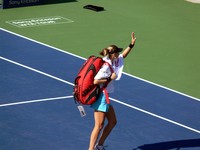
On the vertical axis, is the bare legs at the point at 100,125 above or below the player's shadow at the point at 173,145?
above

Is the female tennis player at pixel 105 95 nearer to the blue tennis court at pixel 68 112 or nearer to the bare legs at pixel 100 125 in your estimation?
the bare legs at pixel 100 125

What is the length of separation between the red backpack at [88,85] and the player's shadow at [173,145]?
2153 mm

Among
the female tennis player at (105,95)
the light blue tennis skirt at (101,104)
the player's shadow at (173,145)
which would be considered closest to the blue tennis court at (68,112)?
the player's shadow at (173,145)

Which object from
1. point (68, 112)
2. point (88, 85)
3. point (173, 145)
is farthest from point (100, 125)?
point (68, 112)

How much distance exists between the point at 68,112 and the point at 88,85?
344 centimetres

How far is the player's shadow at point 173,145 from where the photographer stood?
1527cm

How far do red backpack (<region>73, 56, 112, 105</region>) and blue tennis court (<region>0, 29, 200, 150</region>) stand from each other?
5.56 feet

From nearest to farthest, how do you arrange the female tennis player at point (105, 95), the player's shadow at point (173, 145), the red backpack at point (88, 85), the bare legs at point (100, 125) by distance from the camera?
the red backpack at point (88, 85), the female tennis player at point (105, 95), the bare legs at point (100, 125), the player's shadow at point (173, 145)

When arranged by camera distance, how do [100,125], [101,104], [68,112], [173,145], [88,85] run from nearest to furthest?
[88,85] < [101,104] < [100,125] < [173,145] < [68,112]

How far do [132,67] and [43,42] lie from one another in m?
3.63

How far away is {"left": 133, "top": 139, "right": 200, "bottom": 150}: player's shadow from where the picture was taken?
50.1ft

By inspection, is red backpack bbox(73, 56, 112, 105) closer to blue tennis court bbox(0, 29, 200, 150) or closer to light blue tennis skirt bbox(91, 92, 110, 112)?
light blue tennis skirt bbox(91, 92, 110, 112)

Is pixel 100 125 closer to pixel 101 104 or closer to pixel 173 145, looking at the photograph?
pixel 101 104

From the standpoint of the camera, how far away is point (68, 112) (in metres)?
16.9
